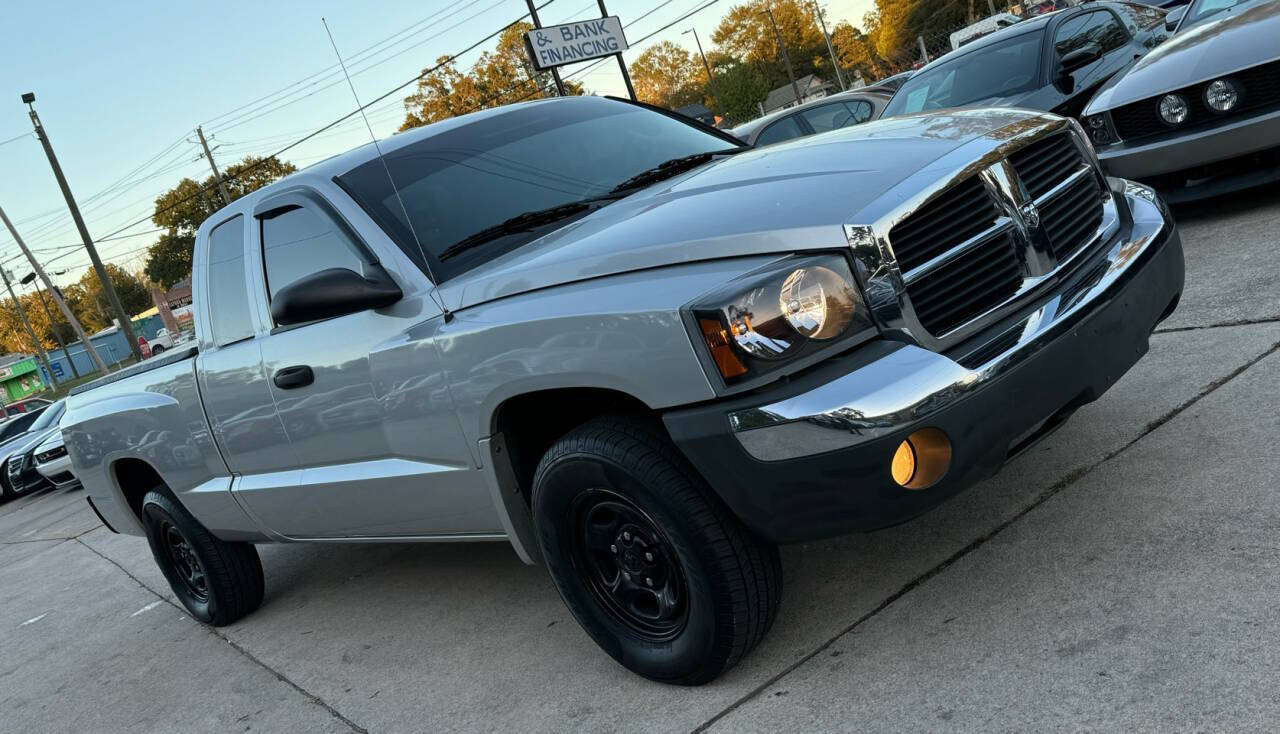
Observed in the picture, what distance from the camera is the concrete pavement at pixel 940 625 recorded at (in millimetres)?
2484

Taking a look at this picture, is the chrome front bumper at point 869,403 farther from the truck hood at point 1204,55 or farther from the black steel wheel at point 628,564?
the truck hood at point 1204,55

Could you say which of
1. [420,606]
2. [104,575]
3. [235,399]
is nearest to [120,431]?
[235,399]

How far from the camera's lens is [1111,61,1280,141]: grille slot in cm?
541

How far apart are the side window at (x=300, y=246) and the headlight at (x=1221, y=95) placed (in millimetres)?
4605

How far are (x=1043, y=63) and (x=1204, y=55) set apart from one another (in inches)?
87.9

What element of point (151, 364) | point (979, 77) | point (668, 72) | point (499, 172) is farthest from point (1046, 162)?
point (668, 72)

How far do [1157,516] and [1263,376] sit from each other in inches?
42.0

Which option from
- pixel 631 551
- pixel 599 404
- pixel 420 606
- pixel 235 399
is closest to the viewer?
pixel 631 551

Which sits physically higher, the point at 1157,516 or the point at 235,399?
the point at 235,399

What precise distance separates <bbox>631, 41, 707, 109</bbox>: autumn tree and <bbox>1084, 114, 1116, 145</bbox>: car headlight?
100 m

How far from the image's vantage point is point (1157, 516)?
3.07m

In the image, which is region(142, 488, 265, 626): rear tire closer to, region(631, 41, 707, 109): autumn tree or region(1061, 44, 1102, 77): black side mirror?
region(1061, 44, 1102, 77): black side mirror

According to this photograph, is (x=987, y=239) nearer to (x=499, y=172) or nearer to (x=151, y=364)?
(x=499, y=172)

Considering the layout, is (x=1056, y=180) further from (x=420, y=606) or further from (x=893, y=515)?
(x=420, y=606)
